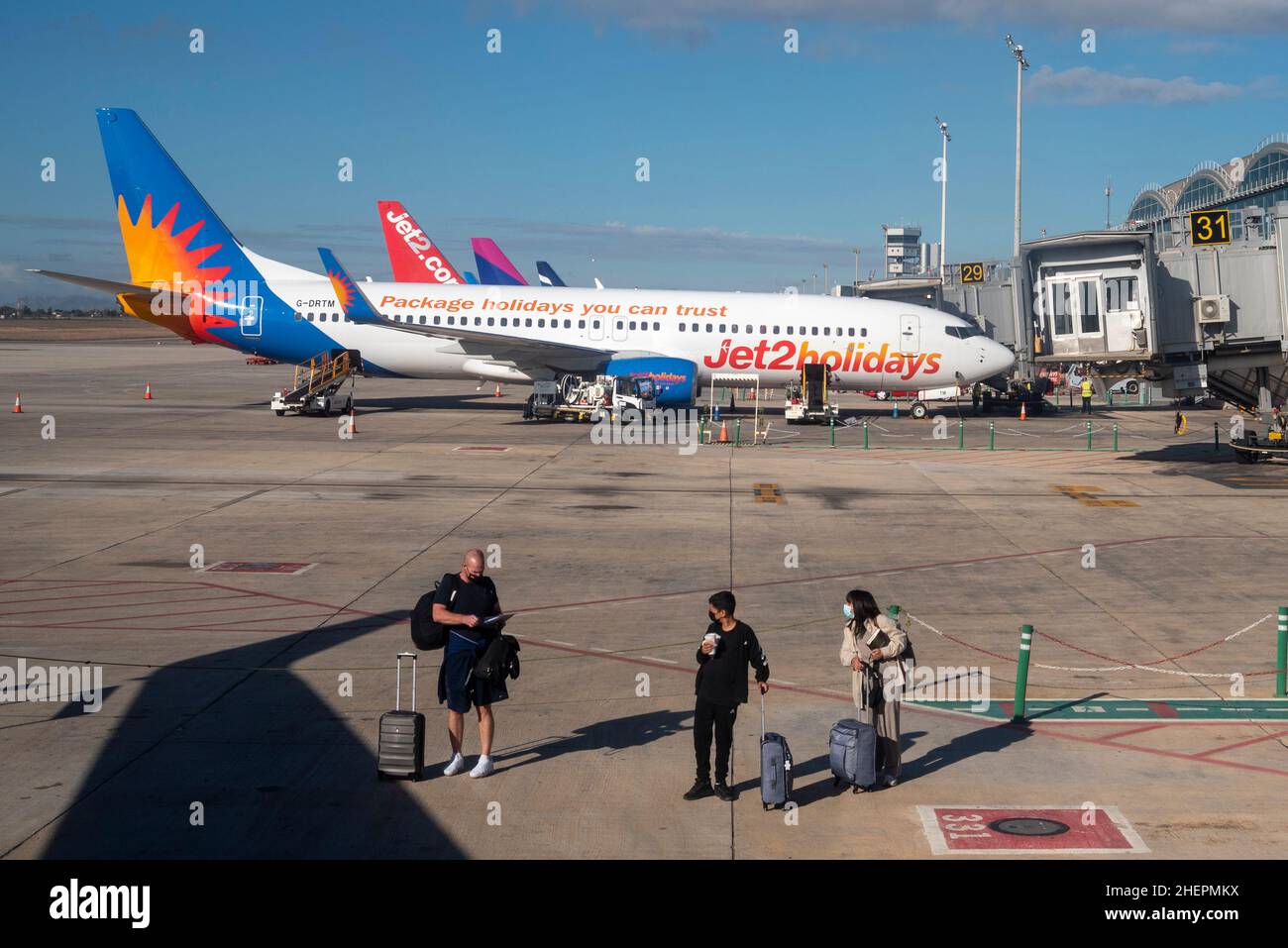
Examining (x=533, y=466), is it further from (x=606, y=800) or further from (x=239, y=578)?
(x=606, y=800)

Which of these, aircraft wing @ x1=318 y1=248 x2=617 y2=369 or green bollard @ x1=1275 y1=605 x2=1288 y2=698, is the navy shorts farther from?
aircraft wing @ x1=318 y1=248 x2=617 y2=369

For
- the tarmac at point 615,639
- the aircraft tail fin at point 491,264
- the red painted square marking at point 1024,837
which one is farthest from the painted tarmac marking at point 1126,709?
the aircraft tail fin at point 491,264

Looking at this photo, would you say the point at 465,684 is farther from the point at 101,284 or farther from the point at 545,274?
the point at 545,274

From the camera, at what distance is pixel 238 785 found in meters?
10.2

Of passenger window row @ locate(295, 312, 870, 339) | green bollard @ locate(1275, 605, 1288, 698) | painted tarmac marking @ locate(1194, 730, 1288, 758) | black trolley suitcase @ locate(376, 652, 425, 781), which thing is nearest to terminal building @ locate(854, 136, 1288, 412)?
passenger window row @ locate(295, 312, 870, 339)

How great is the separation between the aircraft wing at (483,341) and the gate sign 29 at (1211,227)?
21745 mm

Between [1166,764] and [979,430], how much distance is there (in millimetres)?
34306

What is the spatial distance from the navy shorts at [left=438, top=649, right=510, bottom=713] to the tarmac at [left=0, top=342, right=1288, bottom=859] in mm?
710

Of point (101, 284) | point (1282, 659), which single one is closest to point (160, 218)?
point (101, 284)

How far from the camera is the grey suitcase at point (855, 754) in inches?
404

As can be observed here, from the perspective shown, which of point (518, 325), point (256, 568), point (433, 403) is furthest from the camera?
point (433, 403)

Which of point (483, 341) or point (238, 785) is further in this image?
point (483, 341)

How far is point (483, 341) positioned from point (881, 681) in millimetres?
34547
